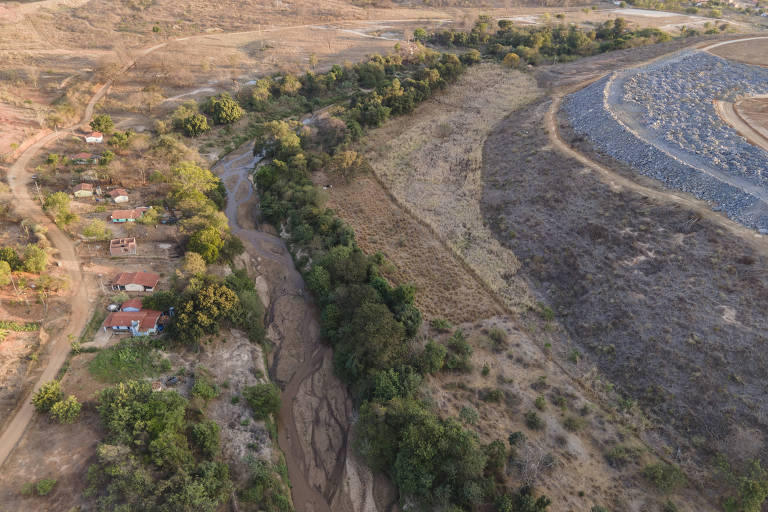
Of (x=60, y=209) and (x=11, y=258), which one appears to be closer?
(x=11, y=258)

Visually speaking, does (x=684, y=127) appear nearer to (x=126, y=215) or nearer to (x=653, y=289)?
(x=653, y=289)

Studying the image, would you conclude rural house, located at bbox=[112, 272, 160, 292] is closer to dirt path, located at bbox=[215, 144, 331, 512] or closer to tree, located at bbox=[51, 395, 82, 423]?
dirt path, located at bbox=[215, 144, 331, 512]

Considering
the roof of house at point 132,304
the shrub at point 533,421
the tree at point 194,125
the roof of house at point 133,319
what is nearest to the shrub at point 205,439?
the roof of house at point 133,319

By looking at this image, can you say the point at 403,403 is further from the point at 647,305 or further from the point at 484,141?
the point at 484,141

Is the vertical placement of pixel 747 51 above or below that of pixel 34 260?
above

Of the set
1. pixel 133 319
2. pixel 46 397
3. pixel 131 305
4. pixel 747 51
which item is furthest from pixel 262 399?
pixel 747 51

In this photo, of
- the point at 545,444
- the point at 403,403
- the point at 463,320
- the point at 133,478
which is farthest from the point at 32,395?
the point at 545,444
